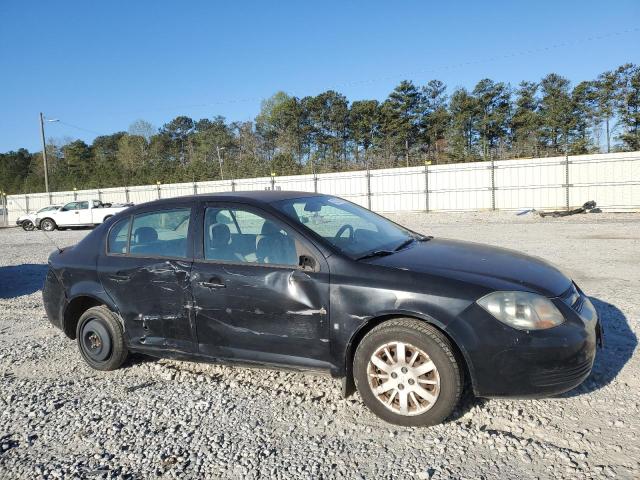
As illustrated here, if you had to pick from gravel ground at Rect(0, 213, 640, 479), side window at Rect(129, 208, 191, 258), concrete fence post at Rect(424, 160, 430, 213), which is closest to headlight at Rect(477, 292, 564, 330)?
gravel ground at Rect(0, 213, 640, 479)

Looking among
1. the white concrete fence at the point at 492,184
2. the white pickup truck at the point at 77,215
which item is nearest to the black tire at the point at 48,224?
the white pickup truck at the point at 77,215

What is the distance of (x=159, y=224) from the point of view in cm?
A: 451

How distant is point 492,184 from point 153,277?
22722 millimetres

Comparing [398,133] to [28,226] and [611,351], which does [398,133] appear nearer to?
[28,226]

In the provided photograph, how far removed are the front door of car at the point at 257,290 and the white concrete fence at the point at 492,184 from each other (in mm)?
21533

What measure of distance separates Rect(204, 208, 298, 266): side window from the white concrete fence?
70.3 ft

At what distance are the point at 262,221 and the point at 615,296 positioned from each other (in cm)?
477

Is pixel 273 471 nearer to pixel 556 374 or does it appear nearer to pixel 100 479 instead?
pixel 100 479

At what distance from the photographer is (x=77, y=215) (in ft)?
88.2

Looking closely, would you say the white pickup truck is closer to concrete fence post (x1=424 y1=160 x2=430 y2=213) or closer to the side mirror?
concrete fence post (x1=424 y1=160 x2=430 y2=213)

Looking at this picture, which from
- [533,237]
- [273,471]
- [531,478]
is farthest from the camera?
[533,237]

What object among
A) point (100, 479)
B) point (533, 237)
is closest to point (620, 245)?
point (533, 237)

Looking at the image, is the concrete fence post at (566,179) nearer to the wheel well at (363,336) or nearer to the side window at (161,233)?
the wheel well at (363,336)

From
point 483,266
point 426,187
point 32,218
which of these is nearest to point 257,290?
point 483,266
